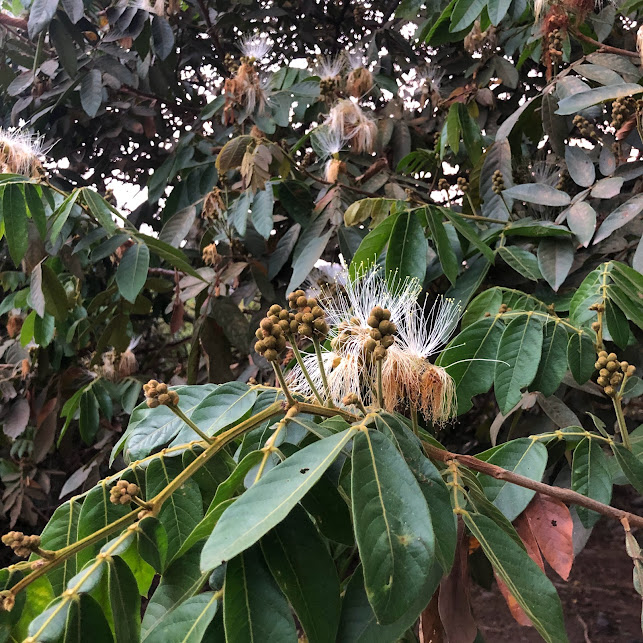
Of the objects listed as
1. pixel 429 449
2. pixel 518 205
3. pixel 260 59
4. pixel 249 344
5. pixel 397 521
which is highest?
pixel 260 59

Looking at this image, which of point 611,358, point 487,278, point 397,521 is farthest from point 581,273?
point 397,521

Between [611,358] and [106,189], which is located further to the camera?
[106,189]

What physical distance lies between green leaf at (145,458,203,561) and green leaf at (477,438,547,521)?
40cm

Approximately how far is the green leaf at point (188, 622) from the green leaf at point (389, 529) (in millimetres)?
147

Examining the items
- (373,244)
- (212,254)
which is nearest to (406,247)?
(373,244)

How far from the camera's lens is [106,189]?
2820 mm

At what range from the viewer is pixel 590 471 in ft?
2.83

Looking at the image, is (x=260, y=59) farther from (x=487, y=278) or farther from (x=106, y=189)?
(x=487, y=278)

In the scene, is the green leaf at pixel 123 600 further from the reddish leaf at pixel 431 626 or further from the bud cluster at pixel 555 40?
the bud cluster at pixel 555 40

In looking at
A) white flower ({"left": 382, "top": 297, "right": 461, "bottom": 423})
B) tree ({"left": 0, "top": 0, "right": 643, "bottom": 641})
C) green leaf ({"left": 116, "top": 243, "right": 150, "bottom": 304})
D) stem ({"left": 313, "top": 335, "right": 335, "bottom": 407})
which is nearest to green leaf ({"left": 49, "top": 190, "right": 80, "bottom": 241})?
tree ({"left": 0, "top": 0, "right": 643, "bottom": 641})

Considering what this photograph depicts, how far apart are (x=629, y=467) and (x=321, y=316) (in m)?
0.51

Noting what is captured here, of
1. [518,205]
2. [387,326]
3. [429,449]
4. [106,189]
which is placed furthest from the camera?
[106,189]

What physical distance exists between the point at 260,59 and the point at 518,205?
4.08 ft

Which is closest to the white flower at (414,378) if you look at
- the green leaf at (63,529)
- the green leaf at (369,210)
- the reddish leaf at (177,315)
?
the green leaf at (63,529)
